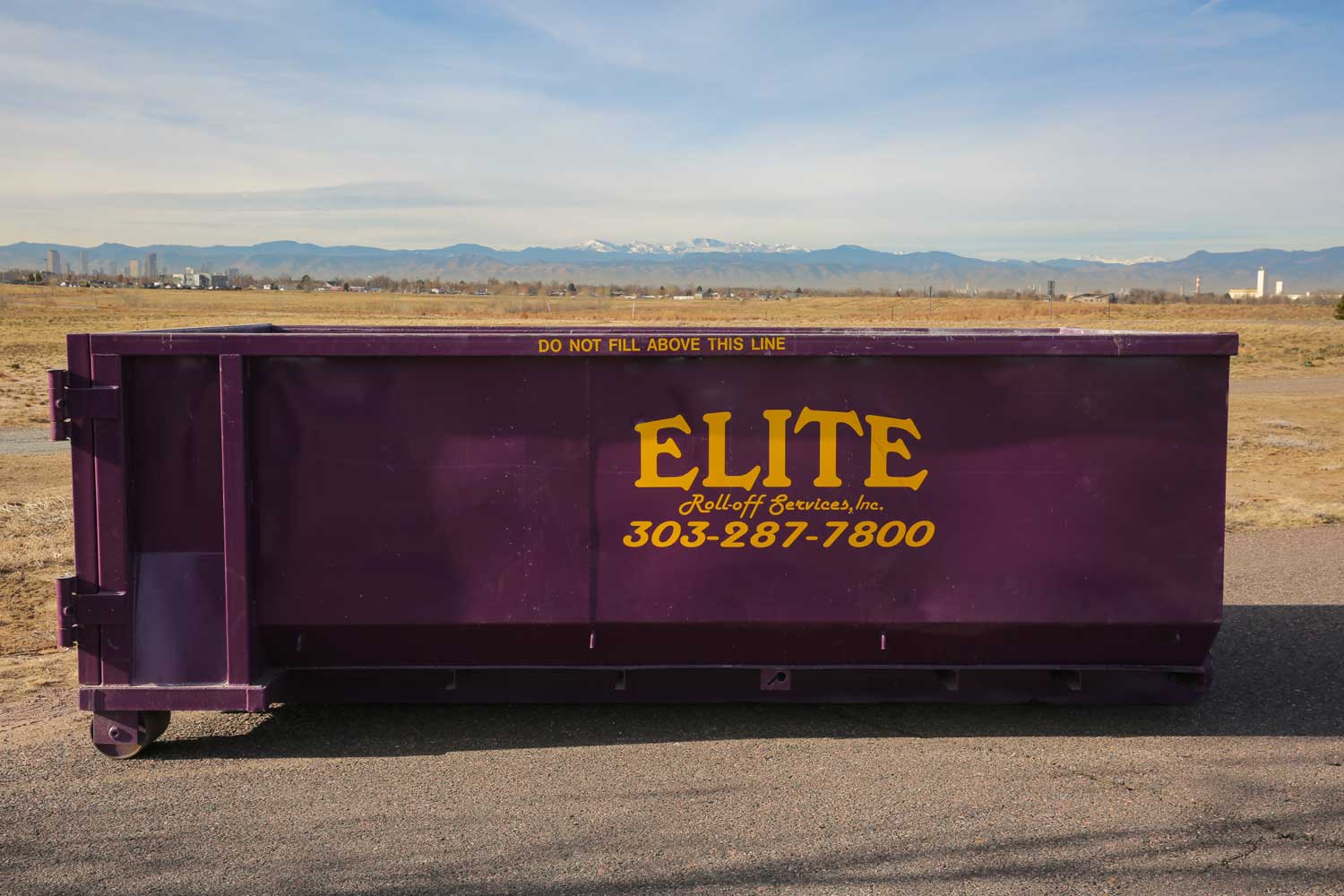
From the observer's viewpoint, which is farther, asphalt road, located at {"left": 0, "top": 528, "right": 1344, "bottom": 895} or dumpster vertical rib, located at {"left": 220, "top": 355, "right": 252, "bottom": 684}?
dumpster vertical rib, located at {"left": 220, "top": 355, "right": 252, "bottom": 684}

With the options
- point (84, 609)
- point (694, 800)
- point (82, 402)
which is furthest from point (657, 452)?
point (84, 609)

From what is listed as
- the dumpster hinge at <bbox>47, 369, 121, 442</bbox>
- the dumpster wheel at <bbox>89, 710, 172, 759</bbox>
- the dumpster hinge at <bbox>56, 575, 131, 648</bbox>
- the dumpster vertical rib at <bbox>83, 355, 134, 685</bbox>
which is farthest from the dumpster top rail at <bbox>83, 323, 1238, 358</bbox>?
the dumpster wheel at <bbox>89, 710, 172, 759</bbox>

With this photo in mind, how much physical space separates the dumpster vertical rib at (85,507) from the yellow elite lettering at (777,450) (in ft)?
10.5

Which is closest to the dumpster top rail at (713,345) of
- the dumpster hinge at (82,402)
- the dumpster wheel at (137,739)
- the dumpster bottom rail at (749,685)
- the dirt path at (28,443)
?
the dumpster hinge at (82,402)

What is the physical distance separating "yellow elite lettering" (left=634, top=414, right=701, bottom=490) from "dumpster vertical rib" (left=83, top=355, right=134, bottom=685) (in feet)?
7.99

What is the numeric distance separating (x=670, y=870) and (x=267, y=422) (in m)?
2.89

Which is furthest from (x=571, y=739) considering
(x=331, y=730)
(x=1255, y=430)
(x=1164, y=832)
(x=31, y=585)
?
(x=1255, y=430)

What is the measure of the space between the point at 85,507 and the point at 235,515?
69cm

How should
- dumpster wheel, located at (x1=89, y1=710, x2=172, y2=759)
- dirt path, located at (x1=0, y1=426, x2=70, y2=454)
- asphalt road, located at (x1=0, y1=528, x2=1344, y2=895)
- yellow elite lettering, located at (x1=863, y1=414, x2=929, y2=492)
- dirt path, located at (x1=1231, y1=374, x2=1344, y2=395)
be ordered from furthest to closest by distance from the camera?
1. dirt path, located at (x1=1231, y1=374, x2=1344, y2=395)
2. dirt path, located at (x1=0, y1=426, x2=70, y2=454)
3. yellow elite lettering, located at (x1=863, y1=414, x2=929, y2=492)
4. dumpster wheel, located at (x1=89, y1=710, x2=172, y2=759)
5. asphalt road, located at (x1=0, y1=528, x2=1344, y2=895)

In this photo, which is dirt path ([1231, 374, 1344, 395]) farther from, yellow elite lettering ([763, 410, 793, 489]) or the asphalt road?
yellow elite lettering ([763, 410, 793, 489])

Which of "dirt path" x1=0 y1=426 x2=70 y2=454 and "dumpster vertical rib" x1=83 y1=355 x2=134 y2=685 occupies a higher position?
"dumpster vertical rib" x1=83 y1=355 x2=134 y2=685

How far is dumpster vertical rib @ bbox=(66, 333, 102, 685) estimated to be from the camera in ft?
18.7

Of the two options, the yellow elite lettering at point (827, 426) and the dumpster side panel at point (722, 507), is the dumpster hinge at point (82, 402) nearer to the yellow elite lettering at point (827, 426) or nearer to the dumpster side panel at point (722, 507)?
the dumpster side panel at point (722, 507)

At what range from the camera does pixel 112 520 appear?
5734 millimetres
